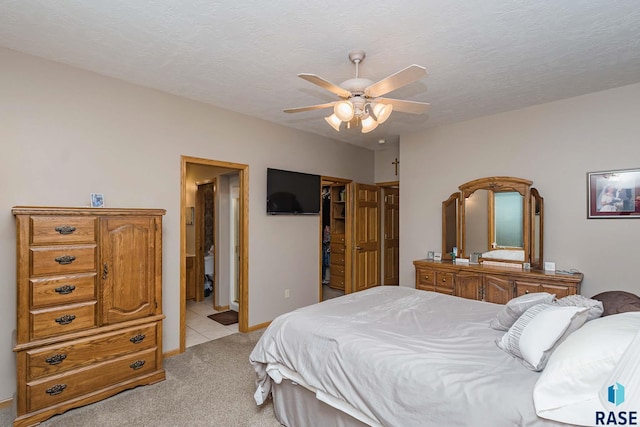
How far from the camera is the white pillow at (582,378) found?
1.17 metres

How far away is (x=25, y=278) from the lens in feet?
7.08

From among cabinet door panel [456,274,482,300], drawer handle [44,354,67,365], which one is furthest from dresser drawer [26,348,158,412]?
cabinet door panel [456,274,482,300]

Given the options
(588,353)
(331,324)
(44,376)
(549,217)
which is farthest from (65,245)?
(549,217)

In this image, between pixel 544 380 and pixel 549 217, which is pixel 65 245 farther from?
pixel 549 217

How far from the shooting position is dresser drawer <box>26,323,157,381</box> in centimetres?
220

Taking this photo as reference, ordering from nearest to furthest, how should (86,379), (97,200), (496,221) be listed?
1. (86,379)
2. (97,200)
3. (496,221)

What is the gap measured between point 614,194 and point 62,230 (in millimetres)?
4830

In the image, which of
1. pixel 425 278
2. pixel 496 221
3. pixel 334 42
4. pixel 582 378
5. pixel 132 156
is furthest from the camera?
pixel 425 278

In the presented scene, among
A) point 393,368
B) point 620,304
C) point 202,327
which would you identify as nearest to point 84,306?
point 202,327

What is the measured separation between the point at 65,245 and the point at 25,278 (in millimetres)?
300

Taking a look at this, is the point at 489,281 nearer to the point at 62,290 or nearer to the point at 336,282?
the point at 336,282

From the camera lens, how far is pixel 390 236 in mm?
6090

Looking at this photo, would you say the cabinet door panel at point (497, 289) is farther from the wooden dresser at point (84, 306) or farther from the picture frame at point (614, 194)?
the wooden dresser at point (84, 306)

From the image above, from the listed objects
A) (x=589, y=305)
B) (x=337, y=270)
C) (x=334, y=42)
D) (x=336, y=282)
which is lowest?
(x=336, y=282)
